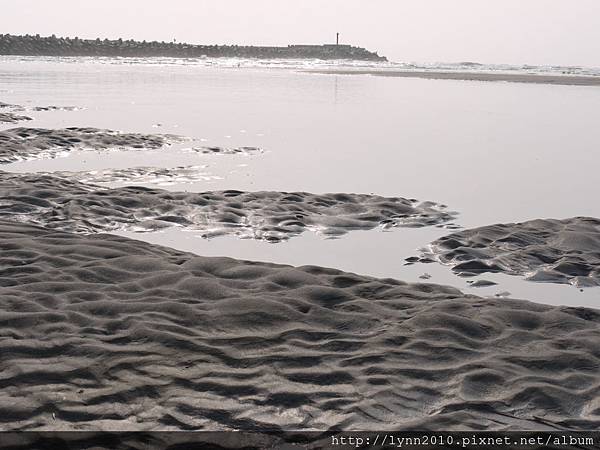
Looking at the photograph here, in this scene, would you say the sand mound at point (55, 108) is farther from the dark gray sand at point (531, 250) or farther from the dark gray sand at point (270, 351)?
the dark gray sand at point (531, 250)

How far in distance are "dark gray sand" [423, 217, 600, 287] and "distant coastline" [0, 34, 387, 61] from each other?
8590 centimetres

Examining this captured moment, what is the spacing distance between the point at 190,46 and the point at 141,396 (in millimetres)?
112764

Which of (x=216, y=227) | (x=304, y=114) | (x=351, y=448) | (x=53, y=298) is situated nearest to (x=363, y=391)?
(x=351, y=448)

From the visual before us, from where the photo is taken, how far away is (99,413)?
3.98 m

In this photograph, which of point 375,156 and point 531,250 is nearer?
point 531,250

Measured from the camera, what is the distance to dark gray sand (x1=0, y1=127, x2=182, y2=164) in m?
14.0

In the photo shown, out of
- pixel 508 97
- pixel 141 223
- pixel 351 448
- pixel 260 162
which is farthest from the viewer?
pixel 508 97

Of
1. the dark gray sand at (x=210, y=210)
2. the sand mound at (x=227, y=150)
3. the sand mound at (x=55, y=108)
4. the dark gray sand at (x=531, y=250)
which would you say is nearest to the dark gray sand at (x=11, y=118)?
the sand mound at (x=55, y=108)

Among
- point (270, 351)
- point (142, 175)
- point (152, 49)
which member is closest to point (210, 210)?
point (142, 175)

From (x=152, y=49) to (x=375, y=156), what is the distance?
97.2 m

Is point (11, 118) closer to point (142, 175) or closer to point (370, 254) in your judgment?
point (142, 175)

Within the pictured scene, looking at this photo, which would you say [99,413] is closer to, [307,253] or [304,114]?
[307,253]

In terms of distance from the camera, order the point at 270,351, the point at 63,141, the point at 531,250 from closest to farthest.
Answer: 1. the point at 270,351
2. the point at 531,250
3. the point at 63,141

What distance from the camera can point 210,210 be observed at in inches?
374
